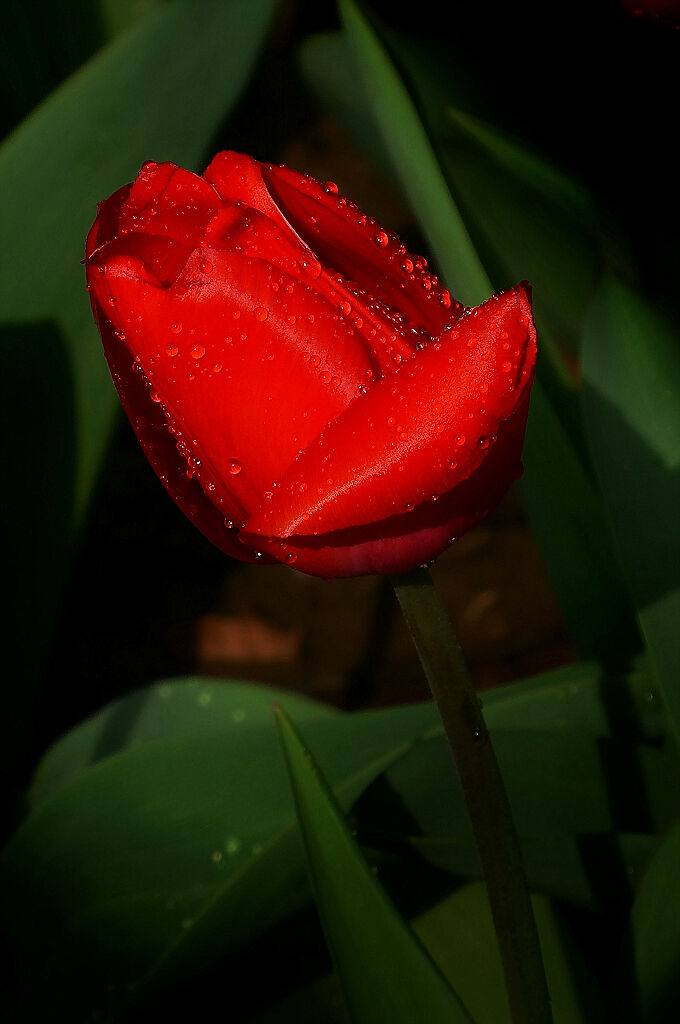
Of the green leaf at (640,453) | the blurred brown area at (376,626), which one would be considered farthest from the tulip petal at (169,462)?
the blurred brown area at (376,626)

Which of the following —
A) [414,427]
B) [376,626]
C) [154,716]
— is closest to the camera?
[414,427]

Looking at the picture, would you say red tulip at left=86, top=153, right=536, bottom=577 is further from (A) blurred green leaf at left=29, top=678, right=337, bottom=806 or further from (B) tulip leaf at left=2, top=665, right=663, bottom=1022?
(A) blurred green leaf at left=29, top=678, right=337, bottom=806

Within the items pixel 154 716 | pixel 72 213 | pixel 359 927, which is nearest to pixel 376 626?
pixel 154 716

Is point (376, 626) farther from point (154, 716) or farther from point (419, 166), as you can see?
point (419, 166)

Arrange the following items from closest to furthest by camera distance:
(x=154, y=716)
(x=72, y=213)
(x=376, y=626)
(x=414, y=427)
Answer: (x=414, y=427), (x=72, y=213), (x=154, y=716), (x=376, y=626)

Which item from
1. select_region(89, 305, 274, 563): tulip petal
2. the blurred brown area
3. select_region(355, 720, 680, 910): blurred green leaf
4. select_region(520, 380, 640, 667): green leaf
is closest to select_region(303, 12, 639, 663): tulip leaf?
select_region(520, 380, 640, 667): green leaf

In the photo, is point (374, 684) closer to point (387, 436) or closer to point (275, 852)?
point (275, 852)

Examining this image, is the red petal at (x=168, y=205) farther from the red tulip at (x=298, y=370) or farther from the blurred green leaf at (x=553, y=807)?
the blurred green leaf at (x=553, y=807)

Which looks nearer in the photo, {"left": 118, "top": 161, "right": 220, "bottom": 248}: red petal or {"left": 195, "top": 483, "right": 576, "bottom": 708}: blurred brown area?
{"left": 118, "top": 161, "right": 220, "bottom": 248}: red petal
